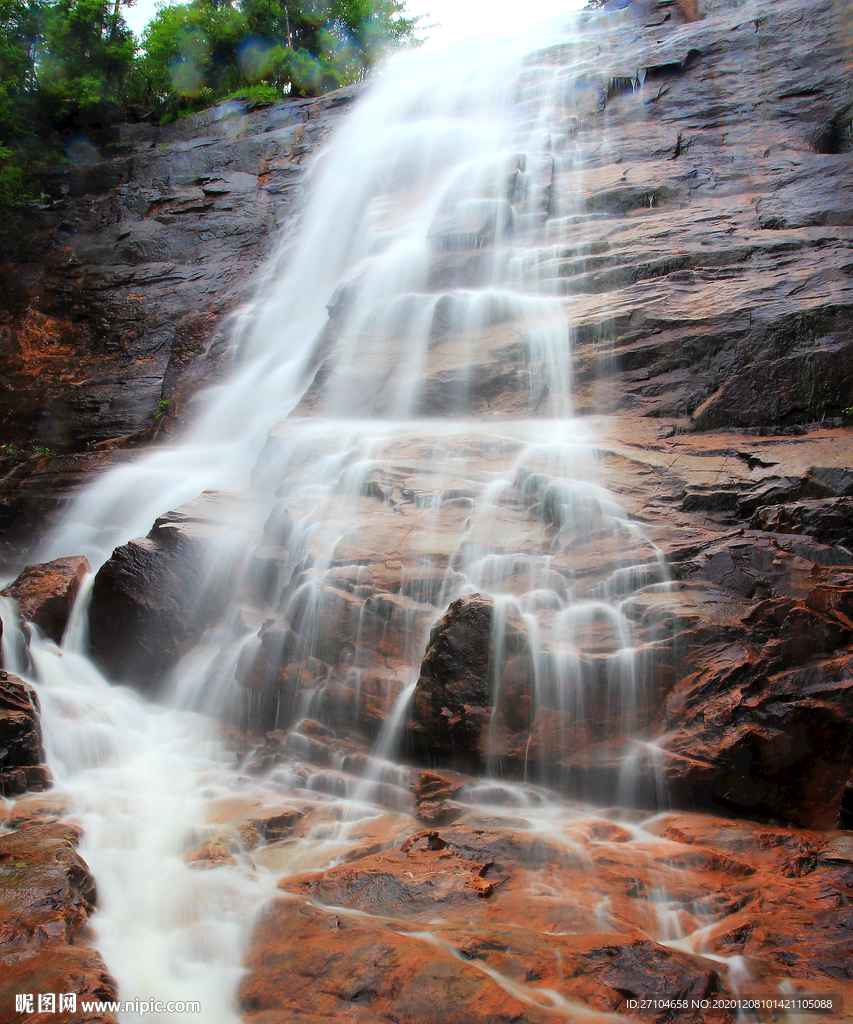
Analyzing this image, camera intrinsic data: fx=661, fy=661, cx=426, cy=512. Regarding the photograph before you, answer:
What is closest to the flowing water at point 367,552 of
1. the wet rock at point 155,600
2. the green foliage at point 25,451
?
the wet rock at point 155,600

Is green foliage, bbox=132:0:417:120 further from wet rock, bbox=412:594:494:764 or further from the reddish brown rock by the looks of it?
the reddish brown rock

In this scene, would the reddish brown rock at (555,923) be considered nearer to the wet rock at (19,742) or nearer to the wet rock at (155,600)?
the wet rock at (19,742)

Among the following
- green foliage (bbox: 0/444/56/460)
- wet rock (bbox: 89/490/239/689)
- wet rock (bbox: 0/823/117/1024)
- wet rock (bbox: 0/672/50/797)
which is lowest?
wet rock (bbox: 0/823/117/1024)

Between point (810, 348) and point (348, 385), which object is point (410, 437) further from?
point (810, 348)

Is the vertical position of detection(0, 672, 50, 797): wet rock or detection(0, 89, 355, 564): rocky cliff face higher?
detection(0, 89, 355, 564): rocky cliff face

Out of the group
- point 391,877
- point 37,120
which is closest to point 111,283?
point 37,120

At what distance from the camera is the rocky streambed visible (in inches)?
150

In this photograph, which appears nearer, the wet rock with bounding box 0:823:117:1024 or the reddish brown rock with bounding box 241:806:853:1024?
the wet rock with bounding box 0:823:117:1024

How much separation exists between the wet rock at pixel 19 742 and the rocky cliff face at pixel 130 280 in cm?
629

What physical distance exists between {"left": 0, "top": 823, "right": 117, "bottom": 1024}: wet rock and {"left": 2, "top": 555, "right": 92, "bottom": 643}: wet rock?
13.1 ft

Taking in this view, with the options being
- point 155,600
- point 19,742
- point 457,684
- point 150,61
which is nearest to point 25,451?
point 155,600

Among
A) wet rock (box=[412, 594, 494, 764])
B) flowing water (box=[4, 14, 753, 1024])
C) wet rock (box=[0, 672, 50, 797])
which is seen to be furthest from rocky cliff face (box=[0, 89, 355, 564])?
wet rock (box=[412, 594, 494, 764])

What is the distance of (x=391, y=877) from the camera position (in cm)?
446

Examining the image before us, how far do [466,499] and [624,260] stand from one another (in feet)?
19.8
